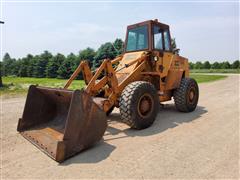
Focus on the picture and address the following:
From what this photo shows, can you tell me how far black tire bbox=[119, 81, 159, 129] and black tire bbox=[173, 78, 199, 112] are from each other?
4.93 feet

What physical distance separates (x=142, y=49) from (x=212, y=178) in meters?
4.02

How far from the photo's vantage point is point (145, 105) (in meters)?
4.63

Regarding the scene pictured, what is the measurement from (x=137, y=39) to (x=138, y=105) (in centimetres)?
249

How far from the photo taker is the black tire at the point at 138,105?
4223 millimetres

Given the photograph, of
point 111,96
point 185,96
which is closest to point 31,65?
point 185,96

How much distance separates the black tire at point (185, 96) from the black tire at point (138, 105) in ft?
4.93

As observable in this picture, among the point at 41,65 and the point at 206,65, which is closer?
the point at 41,65

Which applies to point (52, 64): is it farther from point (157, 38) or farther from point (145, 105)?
point (145, 105)

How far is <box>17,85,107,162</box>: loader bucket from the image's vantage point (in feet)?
10.2

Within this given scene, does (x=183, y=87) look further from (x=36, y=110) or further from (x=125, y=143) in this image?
(x=36, y=110)

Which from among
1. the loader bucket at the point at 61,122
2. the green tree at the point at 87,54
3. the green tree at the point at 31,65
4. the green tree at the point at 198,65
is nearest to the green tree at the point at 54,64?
the green tree at the point at 87,54

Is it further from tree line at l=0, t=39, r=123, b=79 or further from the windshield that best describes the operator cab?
tree line at l=0, t=39, r=123, b=79

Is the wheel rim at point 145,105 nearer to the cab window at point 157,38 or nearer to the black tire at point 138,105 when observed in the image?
the black tire at point 138,105

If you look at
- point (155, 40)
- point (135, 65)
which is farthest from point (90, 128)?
point (155, 40)
